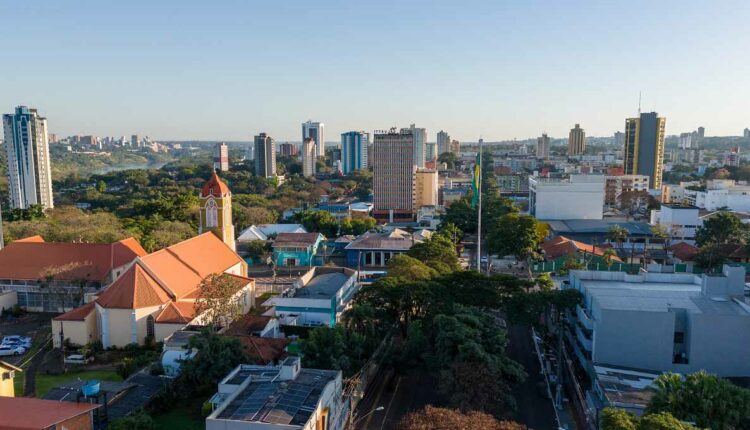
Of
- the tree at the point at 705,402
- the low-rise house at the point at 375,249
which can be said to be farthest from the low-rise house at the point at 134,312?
the low-rise house at the point at 375,249

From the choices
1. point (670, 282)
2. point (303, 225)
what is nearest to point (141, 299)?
point (670, 282)

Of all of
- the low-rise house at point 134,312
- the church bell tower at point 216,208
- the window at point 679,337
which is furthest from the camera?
the church bell tower at point 216,208

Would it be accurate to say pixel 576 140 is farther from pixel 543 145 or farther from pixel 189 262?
pixel 189 262

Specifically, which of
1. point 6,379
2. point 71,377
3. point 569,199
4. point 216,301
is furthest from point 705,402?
point 569,199

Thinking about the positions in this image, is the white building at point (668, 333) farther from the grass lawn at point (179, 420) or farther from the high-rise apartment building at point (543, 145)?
the high-rise apartment building at point (543, 145)

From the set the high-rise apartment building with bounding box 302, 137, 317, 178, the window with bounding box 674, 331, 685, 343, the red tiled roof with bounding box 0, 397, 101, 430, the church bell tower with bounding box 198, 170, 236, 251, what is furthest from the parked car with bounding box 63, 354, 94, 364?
the high-rise apartment building with bounding box 302, 137, 317, 178
